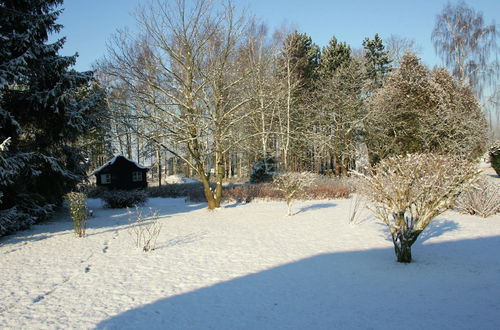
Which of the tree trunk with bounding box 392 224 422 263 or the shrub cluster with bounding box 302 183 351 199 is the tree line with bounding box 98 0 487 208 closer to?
the shrub cluster with bounding box 302 183 351 199

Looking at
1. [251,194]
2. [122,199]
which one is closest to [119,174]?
[122,199]

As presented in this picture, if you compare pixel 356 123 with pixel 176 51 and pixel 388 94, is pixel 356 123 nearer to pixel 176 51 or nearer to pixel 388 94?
pixel 388 94

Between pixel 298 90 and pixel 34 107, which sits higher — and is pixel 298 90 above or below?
above

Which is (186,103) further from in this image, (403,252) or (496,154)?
(496,154)

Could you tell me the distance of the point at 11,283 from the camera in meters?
4.95

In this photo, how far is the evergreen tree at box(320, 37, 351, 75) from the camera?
25373 millimetres

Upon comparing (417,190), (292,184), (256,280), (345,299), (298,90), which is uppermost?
(298,90)

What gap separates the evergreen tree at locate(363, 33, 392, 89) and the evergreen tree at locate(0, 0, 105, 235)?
899 inches

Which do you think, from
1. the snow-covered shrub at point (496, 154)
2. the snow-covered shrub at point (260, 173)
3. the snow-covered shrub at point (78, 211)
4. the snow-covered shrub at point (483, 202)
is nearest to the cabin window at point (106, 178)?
the snow-covered shrub at point (260, 173)

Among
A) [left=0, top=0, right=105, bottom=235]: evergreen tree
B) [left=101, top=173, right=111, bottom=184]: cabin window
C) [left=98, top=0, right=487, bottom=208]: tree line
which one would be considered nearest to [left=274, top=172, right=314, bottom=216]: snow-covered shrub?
[left=98, top=0, right=487, bottom=208]: tree line

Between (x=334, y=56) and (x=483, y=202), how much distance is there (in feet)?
62.4

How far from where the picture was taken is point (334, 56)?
2566 centimetres

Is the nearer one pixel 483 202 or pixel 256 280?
pixel 256 280

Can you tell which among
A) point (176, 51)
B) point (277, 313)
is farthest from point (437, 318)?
point (176, 51)
